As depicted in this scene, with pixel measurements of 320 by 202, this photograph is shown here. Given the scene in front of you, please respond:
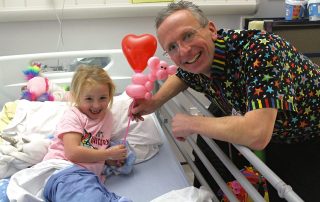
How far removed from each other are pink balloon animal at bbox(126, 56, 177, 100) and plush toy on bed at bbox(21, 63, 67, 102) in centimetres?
69

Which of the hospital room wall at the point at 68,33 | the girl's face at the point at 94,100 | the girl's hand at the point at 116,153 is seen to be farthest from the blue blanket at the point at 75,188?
the hospital room wall at the point at 68,33

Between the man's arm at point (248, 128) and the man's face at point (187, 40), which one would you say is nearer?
the man's arm at point (248, 128)

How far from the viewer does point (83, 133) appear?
149cm

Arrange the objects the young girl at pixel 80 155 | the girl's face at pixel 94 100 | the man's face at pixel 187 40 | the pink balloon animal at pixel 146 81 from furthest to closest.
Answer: the girl's face at pixel 94 100, the pink balloon animal at pixel 146 81, the young girl at pixel 80 155, the man's face at pixel 187 40

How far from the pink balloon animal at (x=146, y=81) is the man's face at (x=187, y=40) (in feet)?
0.82

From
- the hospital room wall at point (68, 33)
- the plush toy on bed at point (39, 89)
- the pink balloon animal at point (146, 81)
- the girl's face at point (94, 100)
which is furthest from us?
the hospital room wall at point (68, 33)

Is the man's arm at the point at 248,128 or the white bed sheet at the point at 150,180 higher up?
the man's arm at the point at 248,128

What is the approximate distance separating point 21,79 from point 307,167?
170 centimetres

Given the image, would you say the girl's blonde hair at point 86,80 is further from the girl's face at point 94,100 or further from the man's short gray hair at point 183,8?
the man's short gray hair at point 183,8

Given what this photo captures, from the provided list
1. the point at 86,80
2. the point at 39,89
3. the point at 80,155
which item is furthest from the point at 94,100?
the point at 39,89

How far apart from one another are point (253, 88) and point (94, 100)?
802 millimetres

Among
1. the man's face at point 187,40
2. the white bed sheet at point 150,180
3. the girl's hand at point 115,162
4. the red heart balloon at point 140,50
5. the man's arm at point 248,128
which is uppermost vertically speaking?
the man's face at point 187,40

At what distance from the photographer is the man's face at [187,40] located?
1139 millimetres

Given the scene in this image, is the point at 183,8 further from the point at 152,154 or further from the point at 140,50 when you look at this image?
the point at 152,154
